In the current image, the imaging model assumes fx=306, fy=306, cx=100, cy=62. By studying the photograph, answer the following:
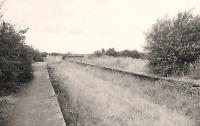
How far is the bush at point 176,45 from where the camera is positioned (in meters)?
14.6

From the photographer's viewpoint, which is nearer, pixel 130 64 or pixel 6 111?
pixel 6 111

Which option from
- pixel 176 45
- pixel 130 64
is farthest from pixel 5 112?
pixel 130 64

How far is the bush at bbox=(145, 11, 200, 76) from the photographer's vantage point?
47.8 feet

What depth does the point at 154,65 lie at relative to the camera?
16031 millimetres

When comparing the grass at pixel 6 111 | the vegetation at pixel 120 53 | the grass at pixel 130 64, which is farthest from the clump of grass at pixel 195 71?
the vegetation at pixel 120 53

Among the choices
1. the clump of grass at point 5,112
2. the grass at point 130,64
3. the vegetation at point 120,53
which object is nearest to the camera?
the clump of grass at point 5,112

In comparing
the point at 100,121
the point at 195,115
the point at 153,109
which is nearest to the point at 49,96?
the point at 100,121

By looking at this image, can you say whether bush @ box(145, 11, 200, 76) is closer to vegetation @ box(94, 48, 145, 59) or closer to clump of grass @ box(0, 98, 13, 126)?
clump of grass @ box(0, 98, 13, 126)

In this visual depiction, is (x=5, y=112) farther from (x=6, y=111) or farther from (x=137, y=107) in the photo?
(x=137, y=107)

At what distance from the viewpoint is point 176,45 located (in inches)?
579

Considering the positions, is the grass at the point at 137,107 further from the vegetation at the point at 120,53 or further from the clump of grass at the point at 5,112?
the vegetation at the point at 120,53

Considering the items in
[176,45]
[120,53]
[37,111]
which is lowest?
[37,111]

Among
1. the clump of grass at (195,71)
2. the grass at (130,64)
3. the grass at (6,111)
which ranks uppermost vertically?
the clump of grass at (195,71)

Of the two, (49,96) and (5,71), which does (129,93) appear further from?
(5,71)
